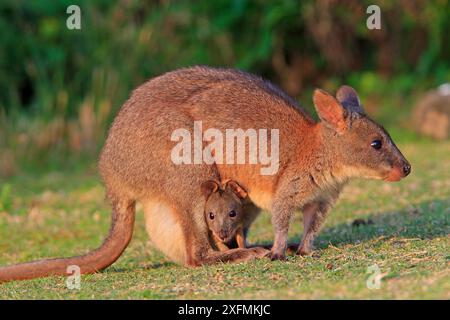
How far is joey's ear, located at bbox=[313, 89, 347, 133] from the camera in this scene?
6758 mm

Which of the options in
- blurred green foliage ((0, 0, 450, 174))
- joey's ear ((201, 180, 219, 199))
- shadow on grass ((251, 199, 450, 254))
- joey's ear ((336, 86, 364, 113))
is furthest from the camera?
blurred green foliage ((0, 0, 450, 174))

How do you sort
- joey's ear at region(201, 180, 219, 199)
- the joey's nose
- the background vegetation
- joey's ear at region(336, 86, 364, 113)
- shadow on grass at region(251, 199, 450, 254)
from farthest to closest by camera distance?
the background vegetation
shadow on grass at region(251, 199, 450, 254)
joey's ear at region(336, 86, 364, 113)
the joey's nose
joey's ear at region(201, 180, 219, 199)

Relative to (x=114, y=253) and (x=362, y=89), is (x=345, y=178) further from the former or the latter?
(x=362, y=89)

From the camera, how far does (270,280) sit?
5.83m

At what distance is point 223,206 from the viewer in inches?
267

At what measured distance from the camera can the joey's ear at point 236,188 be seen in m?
6.88

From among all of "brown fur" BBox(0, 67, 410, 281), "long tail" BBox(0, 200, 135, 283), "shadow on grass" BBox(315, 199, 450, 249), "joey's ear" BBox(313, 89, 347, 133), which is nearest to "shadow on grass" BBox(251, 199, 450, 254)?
"shadow on grass" BBox(315, 199, 450, 249)

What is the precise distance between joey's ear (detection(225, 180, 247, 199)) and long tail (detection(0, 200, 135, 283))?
0.83 meters

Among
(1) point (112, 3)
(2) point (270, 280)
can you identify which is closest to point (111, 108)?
(1) point (112, 3)

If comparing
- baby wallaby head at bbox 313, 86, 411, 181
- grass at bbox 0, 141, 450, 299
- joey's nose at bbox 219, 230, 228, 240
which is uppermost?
baby wallaby head at bbox 313, 86, 411, 181

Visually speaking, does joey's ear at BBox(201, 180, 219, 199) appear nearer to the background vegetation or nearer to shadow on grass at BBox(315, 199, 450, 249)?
the background vegetation

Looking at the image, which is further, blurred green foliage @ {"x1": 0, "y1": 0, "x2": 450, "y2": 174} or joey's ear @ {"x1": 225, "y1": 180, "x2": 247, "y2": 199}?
blurred green foliage @ {"x1": 0, "y1": 0, "x2": 450, "y2": 174}
